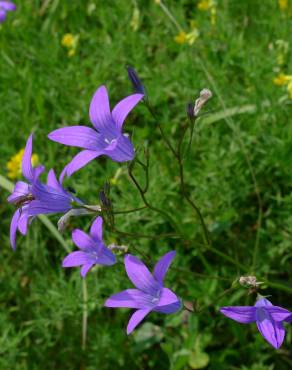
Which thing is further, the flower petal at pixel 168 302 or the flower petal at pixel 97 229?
the flower petal at pixel 97 229

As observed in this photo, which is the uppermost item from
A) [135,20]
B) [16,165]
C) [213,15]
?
[135,20]

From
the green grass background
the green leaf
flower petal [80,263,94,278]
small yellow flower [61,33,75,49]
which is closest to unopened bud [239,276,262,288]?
flower petal [80,263,94,278]

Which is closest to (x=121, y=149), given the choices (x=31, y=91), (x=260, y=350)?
(x=260, y=350)

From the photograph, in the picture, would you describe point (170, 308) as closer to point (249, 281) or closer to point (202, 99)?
point (249, 281)

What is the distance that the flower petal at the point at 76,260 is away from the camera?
2.38 meters

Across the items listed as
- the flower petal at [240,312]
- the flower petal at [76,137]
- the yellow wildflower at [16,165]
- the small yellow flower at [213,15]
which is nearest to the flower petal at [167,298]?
the flower petal at [240,312]

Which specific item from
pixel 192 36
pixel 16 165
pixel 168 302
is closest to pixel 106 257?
pixel 168 302

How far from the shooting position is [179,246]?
3492 millimetres

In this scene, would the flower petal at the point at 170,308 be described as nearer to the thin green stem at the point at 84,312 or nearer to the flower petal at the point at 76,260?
the flower petal at the point at 76,260

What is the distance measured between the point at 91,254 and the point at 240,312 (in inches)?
30.2

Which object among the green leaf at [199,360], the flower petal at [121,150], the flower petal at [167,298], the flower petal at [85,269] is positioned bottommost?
the green leaf at [199,360]

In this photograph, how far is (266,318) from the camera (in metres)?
1.89

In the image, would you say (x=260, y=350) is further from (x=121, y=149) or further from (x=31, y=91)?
(x=31, y=91)

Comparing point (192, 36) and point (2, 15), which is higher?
point (2, 15)
